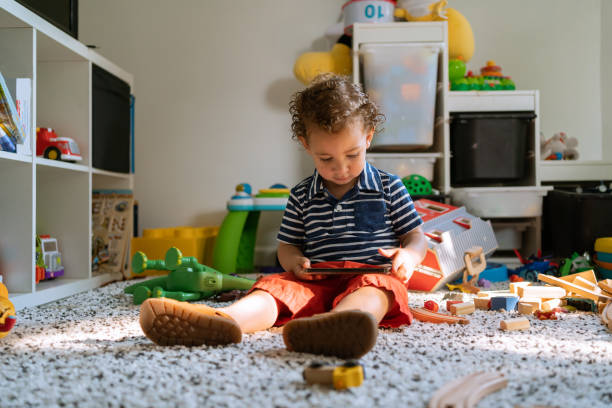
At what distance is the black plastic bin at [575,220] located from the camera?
5.41ft

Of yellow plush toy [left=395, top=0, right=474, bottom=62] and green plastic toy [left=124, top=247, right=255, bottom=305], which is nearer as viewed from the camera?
green plastic toy [left=124, top=247, right=255, bottom=305]

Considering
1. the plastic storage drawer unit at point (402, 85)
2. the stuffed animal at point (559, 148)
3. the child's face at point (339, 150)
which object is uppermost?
the plastic storage drawer unit at point (402, 85)

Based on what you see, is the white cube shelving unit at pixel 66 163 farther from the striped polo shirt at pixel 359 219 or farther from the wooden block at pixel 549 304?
the wooden block at pixel 549 304

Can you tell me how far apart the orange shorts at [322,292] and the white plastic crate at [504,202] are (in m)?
1.10

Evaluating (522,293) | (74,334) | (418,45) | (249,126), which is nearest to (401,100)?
(418,45)

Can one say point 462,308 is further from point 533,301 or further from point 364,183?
point 364,183

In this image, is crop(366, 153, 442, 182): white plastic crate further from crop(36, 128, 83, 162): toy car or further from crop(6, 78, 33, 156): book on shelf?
crop(6, 78, 33, 156): book on shelf

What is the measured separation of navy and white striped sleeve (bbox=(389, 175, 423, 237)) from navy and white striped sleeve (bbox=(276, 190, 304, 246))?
0.20 m

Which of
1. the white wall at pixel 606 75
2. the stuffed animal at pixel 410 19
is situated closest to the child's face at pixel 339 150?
the stuffed animal at pixel 410 19

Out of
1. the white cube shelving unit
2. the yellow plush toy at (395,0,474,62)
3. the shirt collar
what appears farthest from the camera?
the yellow plush toy at (395,0,474,62)

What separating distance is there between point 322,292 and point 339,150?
11.0 inches

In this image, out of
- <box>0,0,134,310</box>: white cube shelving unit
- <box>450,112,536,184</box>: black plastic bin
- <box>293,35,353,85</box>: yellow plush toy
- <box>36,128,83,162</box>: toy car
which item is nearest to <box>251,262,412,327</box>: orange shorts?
<box>0,0,134,310</box>: white cube shelving unit

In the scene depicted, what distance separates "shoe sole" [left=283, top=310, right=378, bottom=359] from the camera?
2.34 feet

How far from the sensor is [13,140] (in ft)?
4.20
